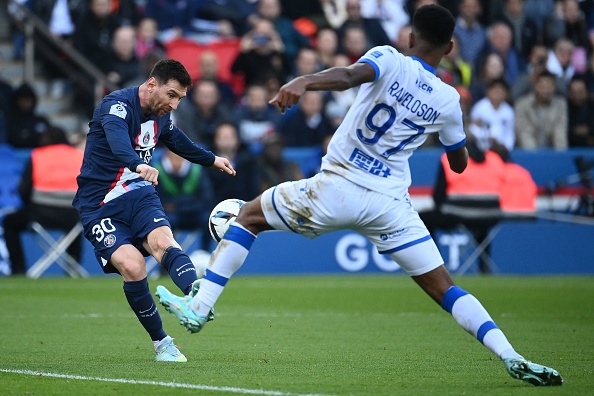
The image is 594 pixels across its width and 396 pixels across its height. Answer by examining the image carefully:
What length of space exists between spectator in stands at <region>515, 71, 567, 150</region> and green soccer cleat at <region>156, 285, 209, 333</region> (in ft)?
45.3

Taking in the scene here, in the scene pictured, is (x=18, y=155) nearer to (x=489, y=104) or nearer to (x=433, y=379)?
(x=489, y=104)

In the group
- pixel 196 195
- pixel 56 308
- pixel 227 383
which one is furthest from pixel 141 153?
pixel 196 195

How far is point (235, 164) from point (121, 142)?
Answer: 10175 millimetres

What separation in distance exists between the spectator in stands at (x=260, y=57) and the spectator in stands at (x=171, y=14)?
1.27 m

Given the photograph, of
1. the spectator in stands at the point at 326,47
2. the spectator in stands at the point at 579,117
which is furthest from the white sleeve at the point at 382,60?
the spectator in stands at the point at 579,117

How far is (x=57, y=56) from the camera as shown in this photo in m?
19.5

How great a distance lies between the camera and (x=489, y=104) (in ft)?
63.6

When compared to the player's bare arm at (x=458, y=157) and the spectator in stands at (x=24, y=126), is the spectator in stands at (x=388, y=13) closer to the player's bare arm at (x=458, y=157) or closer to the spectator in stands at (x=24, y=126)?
the spectator in stands at (x=24, y=126)

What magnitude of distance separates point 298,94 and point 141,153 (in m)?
2.50

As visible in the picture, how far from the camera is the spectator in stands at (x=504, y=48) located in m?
21.1

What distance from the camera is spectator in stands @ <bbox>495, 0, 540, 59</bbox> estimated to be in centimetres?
2195

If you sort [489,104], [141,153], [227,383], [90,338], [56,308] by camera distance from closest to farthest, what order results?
[227,383], [141,153], [90,338], [56,308], [489,104]

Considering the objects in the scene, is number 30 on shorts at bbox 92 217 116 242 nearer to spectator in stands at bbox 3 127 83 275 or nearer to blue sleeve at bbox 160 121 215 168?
blue sleeve at bbox 160 121 215 168

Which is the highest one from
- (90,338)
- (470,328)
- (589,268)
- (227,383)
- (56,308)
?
(470,328)
